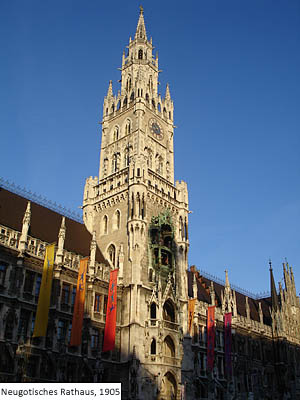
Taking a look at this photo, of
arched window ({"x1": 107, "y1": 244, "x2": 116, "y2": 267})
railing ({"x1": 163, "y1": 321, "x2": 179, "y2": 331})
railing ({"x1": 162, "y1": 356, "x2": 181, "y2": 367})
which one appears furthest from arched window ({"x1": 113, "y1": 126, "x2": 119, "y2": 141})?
railing ({"x1": 162, "y1": 356, "x2": 181, "y2": 367})

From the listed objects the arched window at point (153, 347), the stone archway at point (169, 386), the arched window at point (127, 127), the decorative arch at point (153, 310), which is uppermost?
the arched window at point (127, 127)

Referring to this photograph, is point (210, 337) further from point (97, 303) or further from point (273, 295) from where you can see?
point (273, 295)

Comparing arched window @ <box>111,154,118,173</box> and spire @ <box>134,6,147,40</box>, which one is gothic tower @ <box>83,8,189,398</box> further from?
spire @ <box>134,6,147,40</box>

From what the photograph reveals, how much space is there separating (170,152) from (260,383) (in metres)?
30.7

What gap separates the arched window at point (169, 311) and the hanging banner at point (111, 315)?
6.18 meters

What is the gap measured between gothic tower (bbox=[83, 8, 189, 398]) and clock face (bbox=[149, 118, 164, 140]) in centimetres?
18

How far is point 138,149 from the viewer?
48.4 m

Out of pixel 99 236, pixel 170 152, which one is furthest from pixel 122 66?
pixel 99 236

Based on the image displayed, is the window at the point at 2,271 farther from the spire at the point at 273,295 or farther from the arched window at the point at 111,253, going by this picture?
the spire at the point at 273,295

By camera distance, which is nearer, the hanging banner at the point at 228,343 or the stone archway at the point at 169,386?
the stone archway at the point at 169,386

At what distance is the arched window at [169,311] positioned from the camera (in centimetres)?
4234

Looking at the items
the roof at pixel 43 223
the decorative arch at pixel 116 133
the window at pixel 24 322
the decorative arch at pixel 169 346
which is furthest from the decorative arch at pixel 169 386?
the decorative arch at pixel 116 133

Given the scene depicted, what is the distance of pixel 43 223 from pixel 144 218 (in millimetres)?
9632

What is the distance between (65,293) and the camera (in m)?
36.7
